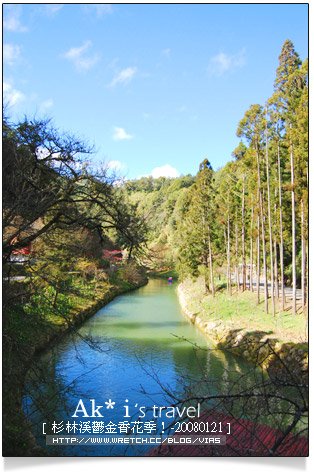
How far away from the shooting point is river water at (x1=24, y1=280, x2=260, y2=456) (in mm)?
4004

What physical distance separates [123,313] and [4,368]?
13068 millimetres

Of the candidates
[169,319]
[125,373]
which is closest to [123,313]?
[169,319]

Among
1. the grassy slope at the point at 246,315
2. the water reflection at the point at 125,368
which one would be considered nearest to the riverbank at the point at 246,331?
the grassy slope at the point at 246,315

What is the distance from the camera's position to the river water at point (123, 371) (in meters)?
4.00

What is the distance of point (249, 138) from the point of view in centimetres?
1363

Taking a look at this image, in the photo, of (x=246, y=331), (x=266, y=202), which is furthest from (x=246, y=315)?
(x=266, y=202)

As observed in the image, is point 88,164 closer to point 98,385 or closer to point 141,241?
point 141,241

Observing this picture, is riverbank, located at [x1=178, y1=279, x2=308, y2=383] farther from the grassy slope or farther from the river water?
the river water

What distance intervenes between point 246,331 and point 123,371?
4033 mm

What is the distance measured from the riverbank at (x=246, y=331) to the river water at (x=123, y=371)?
0.40 meters

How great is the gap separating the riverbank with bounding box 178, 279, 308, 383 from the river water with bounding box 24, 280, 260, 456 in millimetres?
399

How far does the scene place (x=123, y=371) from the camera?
8.45 m

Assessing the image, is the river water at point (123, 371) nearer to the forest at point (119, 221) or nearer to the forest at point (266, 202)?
the forest at point (119, 221)

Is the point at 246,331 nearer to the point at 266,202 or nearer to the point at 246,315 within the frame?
the point at 246,315
